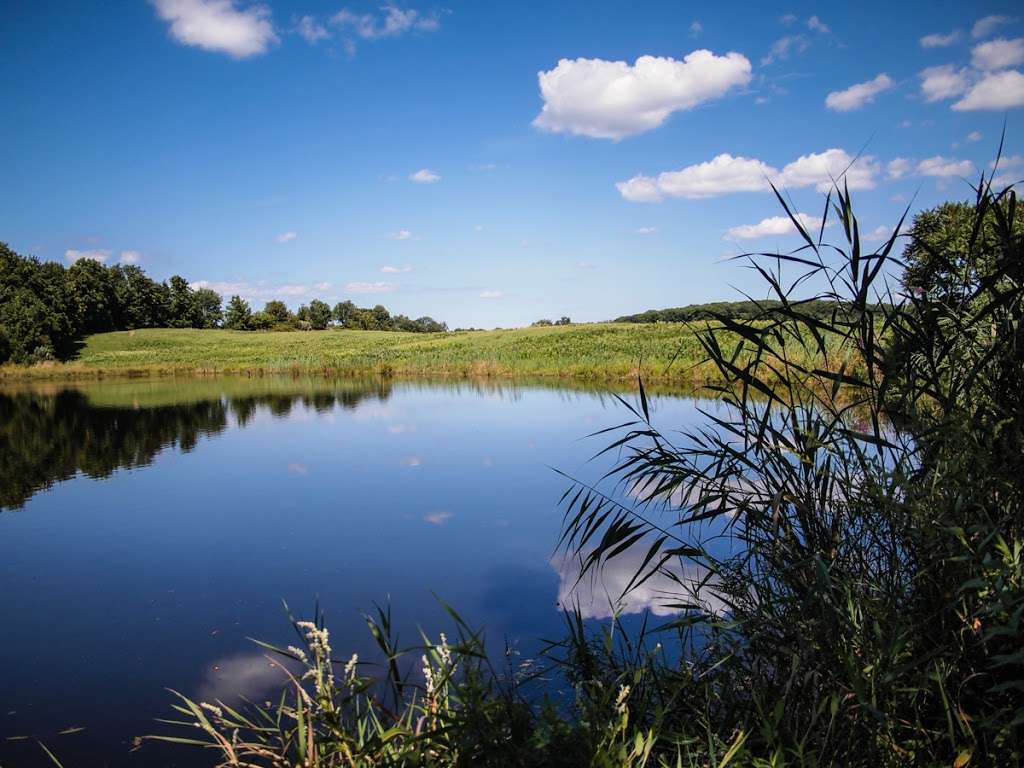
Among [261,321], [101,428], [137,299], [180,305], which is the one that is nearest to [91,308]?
[137,299]

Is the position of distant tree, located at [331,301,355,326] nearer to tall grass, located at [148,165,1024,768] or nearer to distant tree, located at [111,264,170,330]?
distant tree, located at [111,264,170,330]

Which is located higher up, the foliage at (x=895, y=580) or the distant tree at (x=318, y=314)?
the distant tree at (x=318, y=314)

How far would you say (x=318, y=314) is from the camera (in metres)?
88.1

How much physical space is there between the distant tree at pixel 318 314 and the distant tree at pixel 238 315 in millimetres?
13639

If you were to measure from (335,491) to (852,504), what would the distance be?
717 cm

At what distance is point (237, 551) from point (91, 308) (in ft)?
182

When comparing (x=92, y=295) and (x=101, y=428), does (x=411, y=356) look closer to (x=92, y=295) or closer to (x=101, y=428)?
(x=101, y=428)

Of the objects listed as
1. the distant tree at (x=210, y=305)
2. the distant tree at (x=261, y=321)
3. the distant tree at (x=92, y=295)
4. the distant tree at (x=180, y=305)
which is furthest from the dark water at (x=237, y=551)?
the distant tree at (x=210, y=305)

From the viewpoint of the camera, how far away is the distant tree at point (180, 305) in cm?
6374

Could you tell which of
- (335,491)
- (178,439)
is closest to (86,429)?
(178,439)

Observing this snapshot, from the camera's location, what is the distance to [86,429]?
14.5 m

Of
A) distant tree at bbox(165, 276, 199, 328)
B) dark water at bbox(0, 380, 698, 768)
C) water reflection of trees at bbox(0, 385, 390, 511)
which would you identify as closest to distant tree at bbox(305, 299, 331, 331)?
distant tree at bbox(165, 276, 199, 328)

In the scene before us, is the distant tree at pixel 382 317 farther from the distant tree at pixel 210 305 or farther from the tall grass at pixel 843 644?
the tall grass at pixel 843 644

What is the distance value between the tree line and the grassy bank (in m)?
2.06
